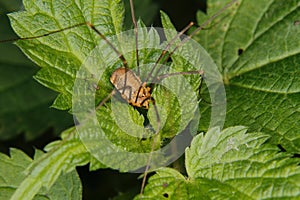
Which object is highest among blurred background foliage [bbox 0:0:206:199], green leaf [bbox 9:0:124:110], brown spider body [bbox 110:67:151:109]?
green leaf [bbox 9:0:124:110]

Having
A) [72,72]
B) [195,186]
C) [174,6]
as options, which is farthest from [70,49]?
[174,6]

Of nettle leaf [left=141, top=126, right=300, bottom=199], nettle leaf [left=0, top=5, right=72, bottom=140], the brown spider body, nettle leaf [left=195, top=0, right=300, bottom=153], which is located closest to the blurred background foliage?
nettle leaf [left=0, top=5, right=72, bottom=140]

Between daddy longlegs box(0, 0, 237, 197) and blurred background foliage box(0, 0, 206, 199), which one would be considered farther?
blurred background foliage box(0, 0, 206, 199)

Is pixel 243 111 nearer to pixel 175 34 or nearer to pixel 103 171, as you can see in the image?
pixel 175 34

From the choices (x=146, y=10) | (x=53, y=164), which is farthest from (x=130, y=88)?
(x=146, y=10)

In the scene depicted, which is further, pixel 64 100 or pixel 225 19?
pixel 225 19

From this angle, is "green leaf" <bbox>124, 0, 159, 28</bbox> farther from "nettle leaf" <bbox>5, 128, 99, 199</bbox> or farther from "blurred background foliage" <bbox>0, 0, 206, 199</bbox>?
"nettle leaf" <bbox>5, 128, 99, 199</bbox>

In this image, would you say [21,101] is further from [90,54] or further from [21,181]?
[90,54]
